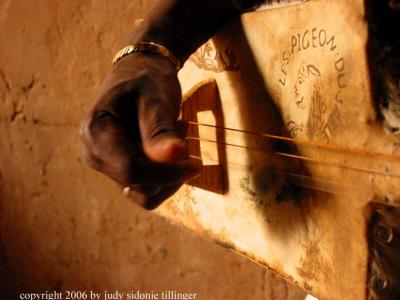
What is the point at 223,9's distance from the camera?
2.59ft

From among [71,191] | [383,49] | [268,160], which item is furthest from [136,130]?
[71,191]

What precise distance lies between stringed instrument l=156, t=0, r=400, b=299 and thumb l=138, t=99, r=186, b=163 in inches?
6.4

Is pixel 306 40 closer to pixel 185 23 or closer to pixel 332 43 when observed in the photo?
pixel 332 43

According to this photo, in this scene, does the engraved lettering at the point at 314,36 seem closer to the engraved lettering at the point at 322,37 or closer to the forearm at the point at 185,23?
the engraved lettering at the point at 322,37

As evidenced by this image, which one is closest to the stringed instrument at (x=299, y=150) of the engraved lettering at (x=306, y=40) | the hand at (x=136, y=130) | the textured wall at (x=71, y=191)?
the engraved lettering at (x=306, y=40)

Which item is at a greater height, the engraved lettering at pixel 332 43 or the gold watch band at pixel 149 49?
the gold watch band at pixel 149 49

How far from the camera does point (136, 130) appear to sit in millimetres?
654

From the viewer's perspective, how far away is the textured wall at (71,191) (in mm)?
1635

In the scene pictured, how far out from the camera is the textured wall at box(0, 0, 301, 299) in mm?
1635

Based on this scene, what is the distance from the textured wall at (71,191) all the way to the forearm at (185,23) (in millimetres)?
769

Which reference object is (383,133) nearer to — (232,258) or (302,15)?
(302,15)

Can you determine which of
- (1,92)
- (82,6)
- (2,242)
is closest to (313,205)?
(82,6)

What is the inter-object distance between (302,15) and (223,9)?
0.63 ft

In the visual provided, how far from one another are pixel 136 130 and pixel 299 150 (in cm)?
22
